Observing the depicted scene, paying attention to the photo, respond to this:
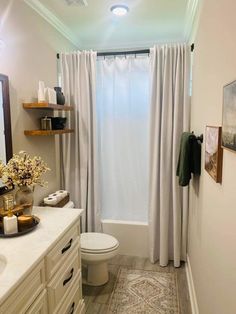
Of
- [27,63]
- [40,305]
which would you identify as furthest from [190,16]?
[40,305]

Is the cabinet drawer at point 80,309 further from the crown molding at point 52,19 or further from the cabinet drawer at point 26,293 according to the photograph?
the crown molding at point 52,19

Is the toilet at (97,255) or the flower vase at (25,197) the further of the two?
the toilet at (97,255)

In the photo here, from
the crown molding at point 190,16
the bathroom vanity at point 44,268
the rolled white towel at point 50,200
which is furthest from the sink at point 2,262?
the crown molding at point 190,16

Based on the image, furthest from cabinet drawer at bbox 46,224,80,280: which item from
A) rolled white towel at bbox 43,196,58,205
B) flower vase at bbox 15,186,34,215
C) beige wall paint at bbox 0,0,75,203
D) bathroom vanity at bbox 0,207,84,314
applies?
beige wall paint at bbox 0,0,75,203

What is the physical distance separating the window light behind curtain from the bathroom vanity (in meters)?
1.12

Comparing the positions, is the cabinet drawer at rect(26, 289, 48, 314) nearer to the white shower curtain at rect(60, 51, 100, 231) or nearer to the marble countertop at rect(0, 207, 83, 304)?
the marble countertop at rect(0, 207, 83, 304)

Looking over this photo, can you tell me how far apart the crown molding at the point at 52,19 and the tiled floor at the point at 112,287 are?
2610mm

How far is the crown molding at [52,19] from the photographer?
2117 millimetres

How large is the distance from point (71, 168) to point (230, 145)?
82.1 inches

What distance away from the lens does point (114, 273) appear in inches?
99.4

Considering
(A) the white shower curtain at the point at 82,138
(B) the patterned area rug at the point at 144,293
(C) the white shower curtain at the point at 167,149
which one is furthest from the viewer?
(A) the white shower curtain at the point at 82,138

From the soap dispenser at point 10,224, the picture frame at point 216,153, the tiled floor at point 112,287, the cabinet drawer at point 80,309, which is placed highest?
the picture frame at point 216,153

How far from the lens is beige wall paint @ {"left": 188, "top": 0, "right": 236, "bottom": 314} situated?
3.23 feet

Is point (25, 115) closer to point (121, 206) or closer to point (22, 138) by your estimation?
point (22, 138)
